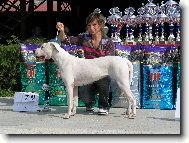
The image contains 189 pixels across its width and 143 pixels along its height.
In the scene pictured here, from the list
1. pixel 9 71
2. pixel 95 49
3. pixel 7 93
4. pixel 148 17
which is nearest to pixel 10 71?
pixel 9 71

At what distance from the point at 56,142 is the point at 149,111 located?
2.26 metres

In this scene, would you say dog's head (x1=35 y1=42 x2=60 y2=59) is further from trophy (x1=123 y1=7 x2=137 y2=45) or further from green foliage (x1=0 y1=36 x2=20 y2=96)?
green foliage (x1=0 y1=36 x2=20 y2=96)

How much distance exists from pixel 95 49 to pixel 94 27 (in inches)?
14.1

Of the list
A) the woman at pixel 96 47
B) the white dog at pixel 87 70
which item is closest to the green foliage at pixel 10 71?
the woman at pixel 96 47

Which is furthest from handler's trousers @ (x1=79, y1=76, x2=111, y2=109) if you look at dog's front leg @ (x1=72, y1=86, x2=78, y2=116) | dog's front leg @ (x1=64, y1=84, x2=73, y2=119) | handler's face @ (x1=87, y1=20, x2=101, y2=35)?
handler's face @ (x1=87, y1=20, x2=101, y2=35)

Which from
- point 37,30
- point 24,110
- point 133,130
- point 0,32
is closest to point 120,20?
point 24,110

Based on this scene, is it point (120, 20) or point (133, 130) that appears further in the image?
point (120, 20)

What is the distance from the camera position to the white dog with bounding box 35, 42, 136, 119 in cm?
668

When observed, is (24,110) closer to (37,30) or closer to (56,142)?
(56,142)

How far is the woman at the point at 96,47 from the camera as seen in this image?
695 centimetres

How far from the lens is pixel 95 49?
7.12 metres

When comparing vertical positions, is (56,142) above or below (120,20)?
below

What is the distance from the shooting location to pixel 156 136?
18.7ft

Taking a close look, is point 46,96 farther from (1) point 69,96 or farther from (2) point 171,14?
(2) point 171,14
